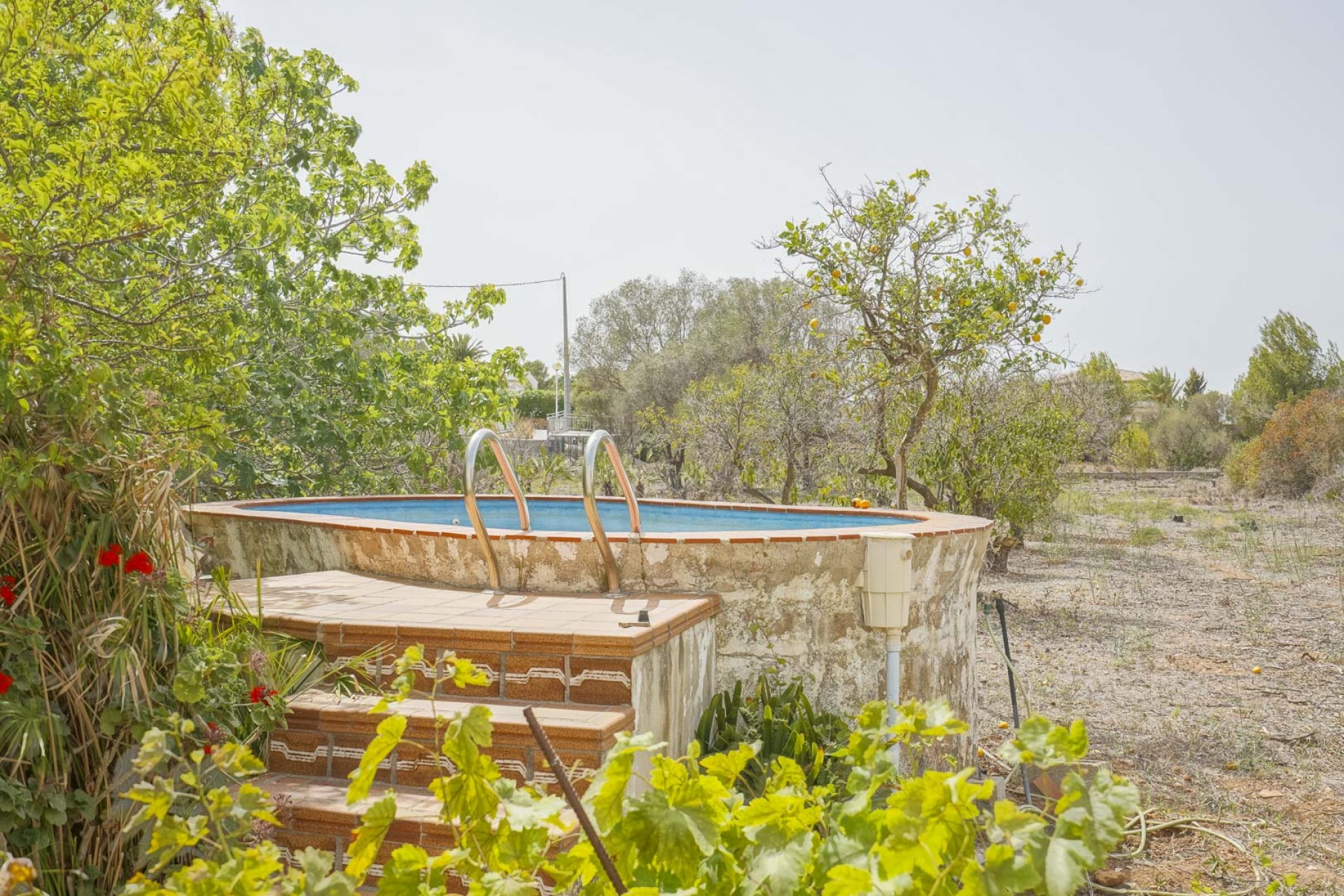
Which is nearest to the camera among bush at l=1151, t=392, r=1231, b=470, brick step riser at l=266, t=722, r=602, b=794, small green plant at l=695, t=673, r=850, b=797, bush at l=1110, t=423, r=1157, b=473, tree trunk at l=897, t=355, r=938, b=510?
brick step riser at l=266, t=722, r=602, b=794

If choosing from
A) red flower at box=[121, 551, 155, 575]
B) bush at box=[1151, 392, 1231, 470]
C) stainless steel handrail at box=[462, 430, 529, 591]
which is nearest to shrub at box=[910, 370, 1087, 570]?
stainless steel handrail at box=[462, 430, 529, 591]

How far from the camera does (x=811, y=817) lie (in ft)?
4.61

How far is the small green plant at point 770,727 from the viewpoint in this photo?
4027 millimetres

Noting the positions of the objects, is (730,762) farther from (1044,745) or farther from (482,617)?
(482,617)

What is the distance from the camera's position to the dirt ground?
4.66 m

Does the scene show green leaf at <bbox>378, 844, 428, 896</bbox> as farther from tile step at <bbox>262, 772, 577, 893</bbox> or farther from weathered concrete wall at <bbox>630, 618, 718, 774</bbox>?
weathered concrete wall at <bbox>630, 618, 718, 774</bbox>

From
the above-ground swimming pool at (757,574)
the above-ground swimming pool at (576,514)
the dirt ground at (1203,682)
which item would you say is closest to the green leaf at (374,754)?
the above-ground swimming pool at (757,574)

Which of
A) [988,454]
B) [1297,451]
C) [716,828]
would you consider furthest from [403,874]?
[1297,451]

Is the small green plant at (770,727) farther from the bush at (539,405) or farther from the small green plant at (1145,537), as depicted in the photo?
the bush at (539,405)

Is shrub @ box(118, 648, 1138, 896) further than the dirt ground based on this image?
No

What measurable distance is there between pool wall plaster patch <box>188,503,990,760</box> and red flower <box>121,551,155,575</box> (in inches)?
61.3

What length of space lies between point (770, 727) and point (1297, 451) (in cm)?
2056

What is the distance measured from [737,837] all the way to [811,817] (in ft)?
0.38

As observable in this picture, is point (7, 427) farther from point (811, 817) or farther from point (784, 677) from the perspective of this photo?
point (784, 677)
